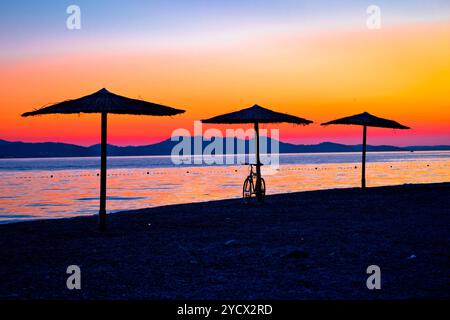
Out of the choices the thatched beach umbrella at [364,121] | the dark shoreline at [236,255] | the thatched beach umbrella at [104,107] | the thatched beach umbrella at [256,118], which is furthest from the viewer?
the thatched beach umbrella at [364,121]

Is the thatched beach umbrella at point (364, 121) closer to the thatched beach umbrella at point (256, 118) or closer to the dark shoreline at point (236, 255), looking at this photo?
the thatched beach umbrella at point (256, 118)

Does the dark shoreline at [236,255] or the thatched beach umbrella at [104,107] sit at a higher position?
the thatched beach umbrella at [104,107]

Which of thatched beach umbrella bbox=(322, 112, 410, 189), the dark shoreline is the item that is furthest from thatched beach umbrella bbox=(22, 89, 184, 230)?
thatched beach umbrella bbox=(322, 112, 410, 189)

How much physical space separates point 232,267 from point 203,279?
801 mm

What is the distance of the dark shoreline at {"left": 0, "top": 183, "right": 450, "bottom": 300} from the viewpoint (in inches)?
253

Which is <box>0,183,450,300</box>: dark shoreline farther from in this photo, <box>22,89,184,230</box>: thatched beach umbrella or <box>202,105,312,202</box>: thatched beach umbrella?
<box>202,105,312,202</box>: thatched beach umbrella

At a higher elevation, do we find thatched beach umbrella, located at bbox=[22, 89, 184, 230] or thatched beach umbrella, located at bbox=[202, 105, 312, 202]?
thatched beach umbrella, located at bbox=[202, 105, 312, 202]

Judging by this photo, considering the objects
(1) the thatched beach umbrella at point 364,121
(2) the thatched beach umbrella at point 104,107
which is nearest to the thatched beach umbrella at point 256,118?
(1) the thatched beach umbrella at point 364,121

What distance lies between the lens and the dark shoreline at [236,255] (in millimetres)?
6430

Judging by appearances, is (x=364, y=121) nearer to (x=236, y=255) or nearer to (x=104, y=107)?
(x=104, y=107)

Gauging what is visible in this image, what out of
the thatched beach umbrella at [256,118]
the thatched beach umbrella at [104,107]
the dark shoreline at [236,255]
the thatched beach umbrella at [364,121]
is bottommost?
the dark shoreline at [236,255]

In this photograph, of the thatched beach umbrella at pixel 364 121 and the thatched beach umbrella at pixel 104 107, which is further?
the thatched beach umbrella at pixel 364 121

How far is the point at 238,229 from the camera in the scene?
450 inches
